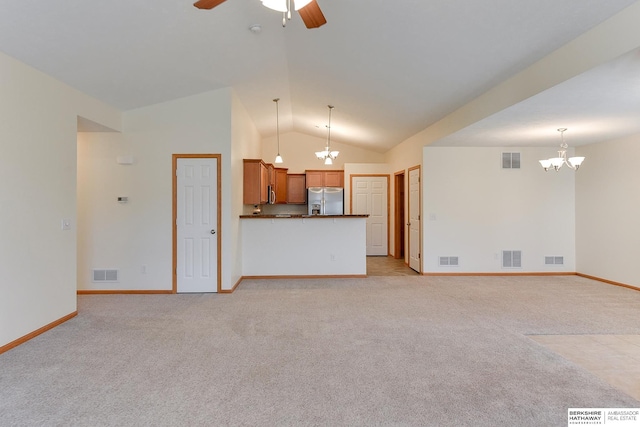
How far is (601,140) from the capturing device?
5605 mm

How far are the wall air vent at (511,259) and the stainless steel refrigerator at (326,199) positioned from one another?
12.6ft

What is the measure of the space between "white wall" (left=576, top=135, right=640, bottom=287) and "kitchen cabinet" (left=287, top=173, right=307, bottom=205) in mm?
5866

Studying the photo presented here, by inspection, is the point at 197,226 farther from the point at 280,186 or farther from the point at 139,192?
the point at 280,186

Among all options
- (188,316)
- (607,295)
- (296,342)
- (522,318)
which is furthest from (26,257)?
(607,295)

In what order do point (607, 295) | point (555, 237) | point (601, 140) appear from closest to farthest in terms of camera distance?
point (607, 295)
point (601, 140)
point (555, 237)

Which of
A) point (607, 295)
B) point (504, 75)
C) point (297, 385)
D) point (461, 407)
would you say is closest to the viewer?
point (461, 407)

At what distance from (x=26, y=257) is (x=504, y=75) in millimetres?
5266

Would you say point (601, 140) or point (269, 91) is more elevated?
point (269, 91)

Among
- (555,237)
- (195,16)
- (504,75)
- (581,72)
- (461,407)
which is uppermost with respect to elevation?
(195,16)

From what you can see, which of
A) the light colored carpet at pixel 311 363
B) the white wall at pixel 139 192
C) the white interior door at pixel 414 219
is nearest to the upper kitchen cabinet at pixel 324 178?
the white interior door at pixel 414 219

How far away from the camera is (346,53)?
395 cm

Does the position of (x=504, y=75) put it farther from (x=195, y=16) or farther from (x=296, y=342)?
(x=296, y=342)

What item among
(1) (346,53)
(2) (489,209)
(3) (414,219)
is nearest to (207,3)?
(1) (346,53)

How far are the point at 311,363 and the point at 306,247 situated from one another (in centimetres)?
338
